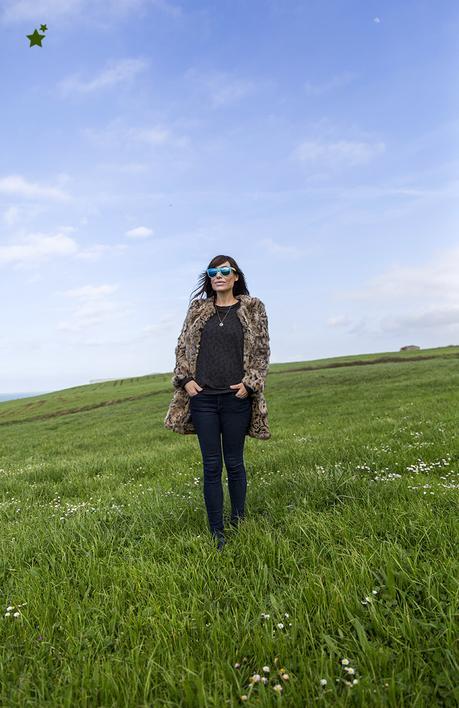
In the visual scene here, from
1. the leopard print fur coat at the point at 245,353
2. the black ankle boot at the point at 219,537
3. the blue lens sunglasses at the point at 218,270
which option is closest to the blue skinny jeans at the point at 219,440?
the black ankle boot at the point at 219,537

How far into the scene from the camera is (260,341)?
5406mm

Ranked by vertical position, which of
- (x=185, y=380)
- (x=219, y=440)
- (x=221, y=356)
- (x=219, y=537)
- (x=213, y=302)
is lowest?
(x=219, y=537)

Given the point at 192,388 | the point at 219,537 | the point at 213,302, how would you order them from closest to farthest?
the point at 219,537 < the point at 192,388 < the point at 213,302

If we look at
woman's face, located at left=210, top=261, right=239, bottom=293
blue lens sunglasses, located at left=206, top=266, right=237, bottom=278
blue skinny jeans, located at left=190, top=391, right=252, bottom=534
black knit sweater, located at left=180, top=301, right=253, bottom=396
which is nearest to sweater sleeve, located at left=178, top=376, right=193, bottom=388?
black knit sweater, located at left=180, top=301, right=253, bottom=396

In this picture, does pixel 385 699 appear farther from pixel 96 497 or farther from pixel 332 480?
pixel 96 497

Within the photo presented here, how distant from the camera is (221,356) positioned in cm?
521

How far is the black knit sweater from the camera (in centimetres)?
514

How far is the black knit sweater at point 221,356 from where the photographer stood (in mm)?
5137

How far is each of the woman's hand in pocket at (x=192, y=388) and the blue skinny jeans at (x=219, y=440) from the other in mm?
85

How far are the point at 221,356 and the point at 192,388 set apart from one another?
549mm

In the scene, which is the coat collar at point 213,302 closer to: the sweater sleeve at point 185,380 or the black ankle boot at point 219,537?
the sweater sleeve at point 185,380

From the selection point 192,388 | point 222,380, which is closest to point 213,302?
point 222,380

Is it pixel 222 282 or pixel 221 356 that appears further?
pixel 222 282

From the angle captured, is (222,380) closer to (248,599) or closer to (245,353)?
(245,353)
